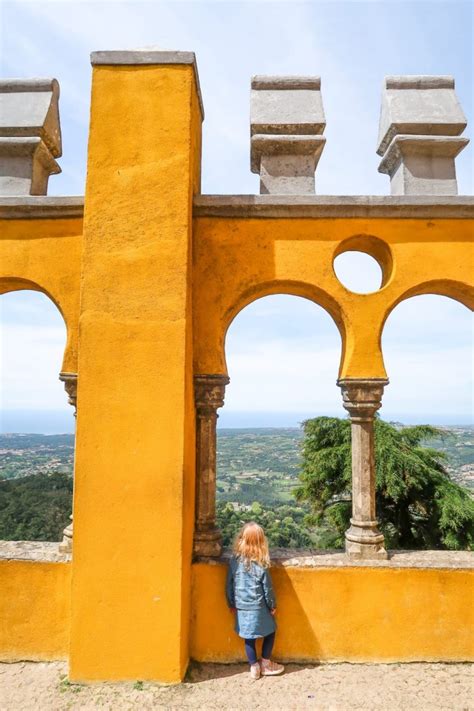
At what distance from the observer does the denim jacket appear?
3363 mm

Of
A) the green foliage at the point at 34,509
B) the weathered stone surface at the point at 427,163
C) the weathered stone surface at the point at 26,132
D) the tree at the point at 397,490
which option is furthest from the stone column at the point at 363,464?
the green foliage at the point at 34,509

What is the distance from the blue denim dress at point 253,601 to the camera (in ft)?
11.0

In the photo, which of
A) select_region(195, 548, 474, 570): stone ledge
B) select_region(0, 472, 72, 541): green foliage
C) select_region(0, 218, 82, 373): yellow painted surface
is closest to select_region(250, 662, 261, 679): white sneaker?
select_region(195, 548, 474, 570): stone ledge

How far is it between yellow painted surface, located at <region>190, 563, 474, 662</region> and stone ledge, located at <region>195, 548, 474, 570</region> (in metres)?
0.04

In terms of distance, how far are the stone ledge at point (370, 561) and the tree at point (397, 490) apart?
789 centimetres

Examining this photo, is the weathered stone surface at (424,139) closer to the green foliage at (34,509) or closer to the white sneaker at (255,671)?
the white sneaker at (255,671)

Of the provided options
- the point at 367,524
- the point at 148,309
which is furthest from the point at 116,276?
the point at 367,524

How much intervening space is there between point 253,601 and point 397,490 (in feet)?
29.4

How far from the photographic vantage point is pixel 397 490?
1128 cm

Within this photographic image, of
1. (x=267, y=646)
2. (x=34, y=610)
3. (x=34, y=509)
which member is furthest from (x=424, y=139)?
(x=34, y=509)

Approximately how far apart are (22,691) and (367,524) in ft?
9.44

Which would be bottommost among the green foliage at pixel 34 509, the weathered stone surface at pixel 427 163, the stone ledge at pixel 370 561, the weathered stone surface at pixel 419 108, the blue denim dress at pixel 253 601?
the green foliage at pixel 34 509

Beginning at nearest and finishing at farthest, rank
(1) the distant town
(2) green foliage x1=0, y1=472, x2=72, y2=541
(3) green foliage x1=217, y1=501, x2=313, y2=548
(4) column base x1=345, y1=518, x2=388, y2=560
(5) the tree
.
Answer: (4) column base x1=345, y1=518, x2=388, y2=560, (5) the tree, (2) green foliage x1=0, y1=472, x2=72, y2=541, (3) green foliage x1=217, y1=501, x2=313, y2=548, (1) the distant town

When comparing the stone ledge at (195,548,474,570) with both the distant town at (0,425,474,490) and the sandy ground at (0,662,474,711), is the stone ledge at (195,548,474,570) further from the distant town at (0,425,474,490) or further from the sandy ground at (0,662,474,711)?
the distant town at (0,425,474,490)
